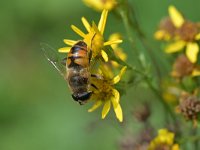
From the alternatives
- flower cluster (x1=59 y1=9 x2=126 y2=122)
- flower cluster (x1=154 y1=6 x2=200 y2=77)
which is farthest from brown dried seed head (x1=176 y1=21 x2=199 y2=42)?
flower cluster (x1=59 y1=9 x2=126 y2=122)

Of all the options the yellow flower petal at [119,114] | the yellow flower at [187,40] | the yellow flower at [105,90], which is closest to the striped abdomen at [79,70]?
the yellow flower at [105,90]

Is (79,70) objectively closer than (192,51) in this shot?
Yes

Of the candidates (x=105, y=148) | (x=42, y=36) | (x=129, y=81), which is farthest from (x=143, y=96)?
(x=42, y=36)

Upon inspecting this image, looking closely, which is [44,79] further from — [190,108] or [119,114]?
[119,114]

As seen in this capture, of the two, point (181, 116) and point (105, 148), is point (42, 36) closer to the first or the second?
point (105, 148)

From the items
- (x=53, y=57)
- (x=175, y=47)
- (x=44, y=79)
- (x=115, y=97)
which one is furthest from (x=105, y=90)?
(x=44, y=79)

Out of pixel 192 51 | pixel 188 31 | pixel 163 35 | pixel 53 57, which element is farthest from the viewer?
pixel 163 35

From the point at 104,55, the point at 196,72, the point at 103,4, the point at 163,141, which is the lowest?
the point at 163,141
